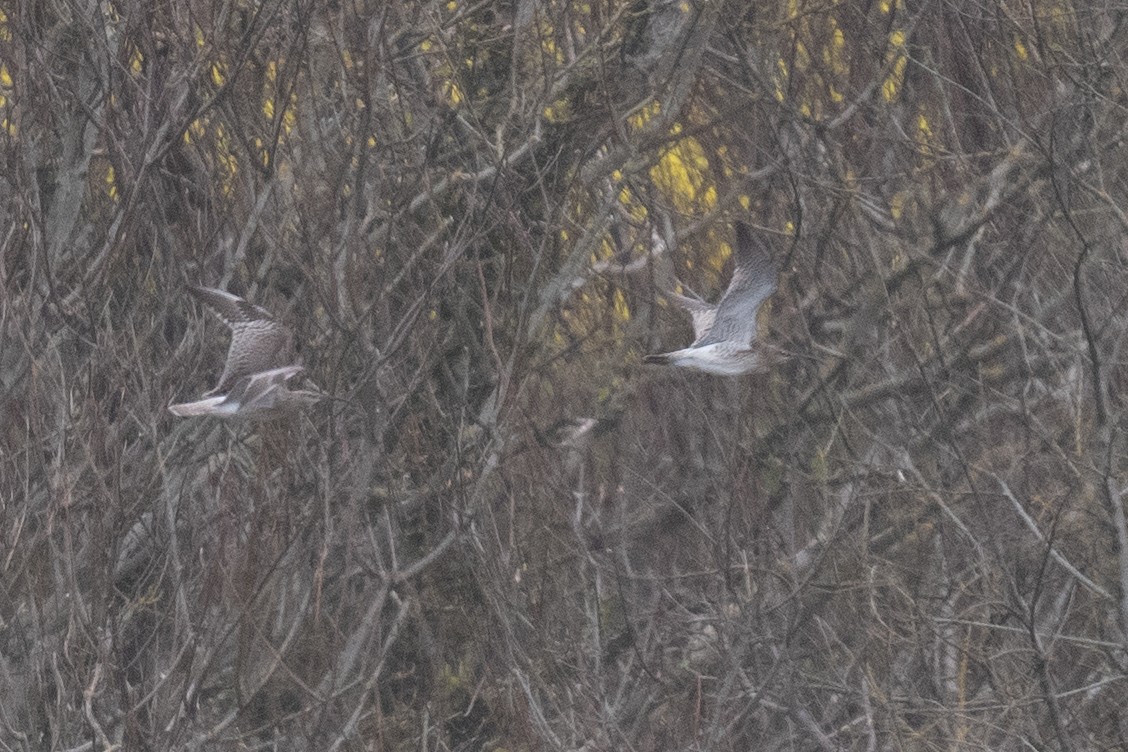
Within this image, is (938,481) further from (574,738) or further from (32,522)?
(32,522)

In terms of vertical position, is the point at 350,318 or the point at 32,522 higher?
the point at 350,318

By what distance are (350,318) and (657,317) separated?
9.84 ft

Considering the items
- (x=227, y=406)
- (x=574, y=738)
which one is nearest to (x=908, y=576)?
(x=574, y=738)

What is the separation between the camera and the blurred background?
5551mm

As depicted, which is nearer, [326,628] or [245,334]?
[245,334]

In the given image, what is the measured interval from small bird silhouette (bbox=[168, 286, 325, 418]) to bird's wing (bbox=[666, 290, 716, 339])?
1.44m

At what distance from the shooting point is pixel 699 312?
22.1ft

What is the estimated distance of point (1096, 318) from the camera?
24.3ft

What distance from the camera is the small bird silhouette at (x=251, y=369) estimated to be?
5484 mm

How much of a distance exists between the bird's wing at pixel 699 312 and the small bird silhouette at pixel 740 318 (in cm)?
4

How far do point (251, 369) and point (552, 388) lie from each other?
348cm

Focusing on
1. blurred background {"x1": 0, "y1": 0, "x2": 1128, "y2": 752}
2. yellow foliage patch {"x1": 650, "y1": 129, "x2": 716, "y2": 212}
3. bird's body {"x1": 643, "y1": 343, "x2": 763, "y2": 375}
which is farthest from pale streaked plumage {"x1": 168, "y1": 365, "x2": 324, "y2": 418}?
yellow foliage patch {"x1": 650, "y1": 129, "x2": 716, "y2": 212}

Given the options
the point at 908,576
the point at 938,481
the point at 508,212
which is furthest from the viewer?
the point at 908,576

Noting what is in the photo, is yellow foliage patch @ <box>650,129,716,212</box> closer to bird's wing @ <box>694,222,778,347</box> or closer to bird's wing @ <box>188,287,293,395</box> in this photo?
bird's wing @ <box>694,222,778,347</box>
